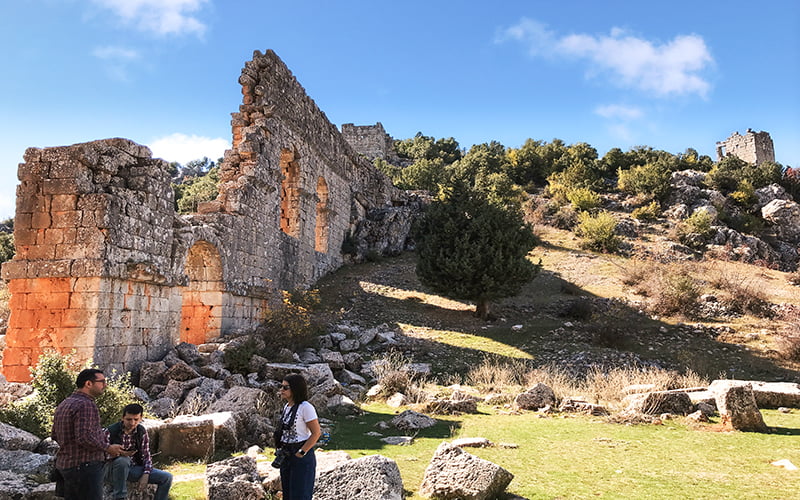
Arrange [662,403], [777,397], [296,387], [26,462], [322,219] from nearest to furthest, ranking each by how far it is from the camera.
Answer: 1. [296,387]
2. [26,462]
3. [662,403]
4. [777,397]
5. [322,219]

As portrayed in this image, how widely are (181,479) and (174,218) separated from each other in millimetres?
6358

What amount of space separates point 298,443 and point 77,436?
1.58 metres

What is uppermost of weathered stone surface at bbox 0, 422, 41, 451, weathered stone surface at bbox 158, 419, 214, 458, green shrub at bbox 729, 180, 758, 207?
green shrub at bbox 729, 180, 758, 207

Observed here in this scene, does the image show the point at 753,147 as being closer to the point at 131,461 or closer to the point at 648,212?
the point at 648,212

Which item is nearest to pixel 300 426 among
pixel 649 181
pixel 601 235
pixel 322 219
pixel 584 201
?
pixel 322 219

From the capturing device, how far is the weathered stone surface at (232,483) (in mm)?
4336

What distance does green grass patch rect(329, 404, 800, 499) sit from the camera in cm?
486

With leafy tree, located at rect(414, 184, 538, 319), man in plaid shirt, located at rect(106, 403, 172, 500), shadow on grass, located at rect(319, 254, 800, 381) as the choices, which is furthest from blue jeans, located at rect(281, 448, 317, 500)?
leafy tree, located at rect(414, 184, 538, 319)

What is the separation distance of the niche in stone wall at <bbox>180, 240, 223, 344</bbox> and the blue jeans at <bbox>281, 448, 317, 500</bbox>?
8819 mm

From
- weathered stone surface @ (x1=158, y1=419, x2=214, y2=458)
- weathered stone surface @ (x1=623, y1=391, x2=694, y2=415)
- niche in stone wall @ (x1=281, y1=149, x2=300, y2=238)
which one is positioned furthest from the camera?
niche in stone wall @ (x1=281, y1=149, x2=300, y2=238)

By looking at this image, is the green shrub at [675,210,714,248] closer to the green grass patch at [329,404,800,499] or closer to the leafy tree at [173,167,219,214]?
the green grass patch at [329,404,800,499]

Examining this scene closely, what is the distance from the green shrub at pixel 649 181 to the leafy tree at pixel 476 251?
63.6 ft

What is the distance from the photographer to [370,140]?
153 ft

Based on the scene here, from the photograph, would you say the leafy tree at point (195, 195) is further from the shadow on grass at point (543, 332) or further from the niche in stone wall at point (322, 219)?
the shadow on grass at point (543, 332)
